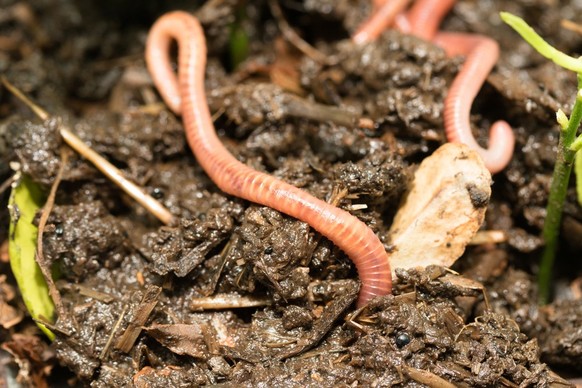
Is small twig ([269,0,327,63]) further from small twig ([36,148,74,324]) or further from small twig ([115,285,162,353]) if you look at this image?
small twig ([115,285,162,353])

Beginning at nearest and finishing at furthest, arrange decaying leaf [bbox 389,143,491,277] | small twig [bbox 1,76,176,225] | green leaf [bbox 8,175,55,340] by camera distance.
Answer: decaying leaf [bbox 389,143,491,277] → green leaf [bbox 8,175,55,340] → small twig [bbox 1,76,176,225]

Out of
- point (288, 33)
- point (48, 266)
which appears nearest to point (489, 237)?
point (288, 33)

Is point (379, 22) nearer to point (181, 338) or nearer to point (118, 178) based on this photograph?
point (118, 178)

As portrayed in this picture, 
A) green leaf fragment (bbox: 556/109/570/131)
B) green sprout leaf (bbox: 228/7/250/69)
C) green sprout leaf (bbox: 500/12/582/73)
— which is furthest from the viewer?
green sprout leaf (bbox: 228/7/250/69)

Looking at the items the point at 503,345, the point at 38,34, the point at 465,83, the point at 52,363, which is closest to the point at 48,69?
the point at 38,34

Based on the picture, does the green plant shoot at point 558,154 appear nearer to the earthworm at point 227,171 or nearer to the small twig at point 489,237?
the small twig at point 489,237

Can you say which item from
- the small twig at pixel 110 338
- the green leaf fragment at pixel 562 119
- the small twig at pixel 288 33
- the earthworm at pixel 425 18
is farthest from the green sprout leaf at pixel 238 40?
the green leaf fragment at pixel 562 119

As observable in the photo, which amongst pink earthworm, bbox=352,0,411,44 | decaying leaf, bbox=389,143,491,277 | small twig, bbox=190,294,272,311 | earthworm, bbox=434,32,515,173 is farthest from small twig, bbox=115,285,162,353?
pink earthworm, bbox=352,0,411,44

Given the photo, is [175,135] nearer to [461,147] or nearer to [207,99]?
[207,99]
